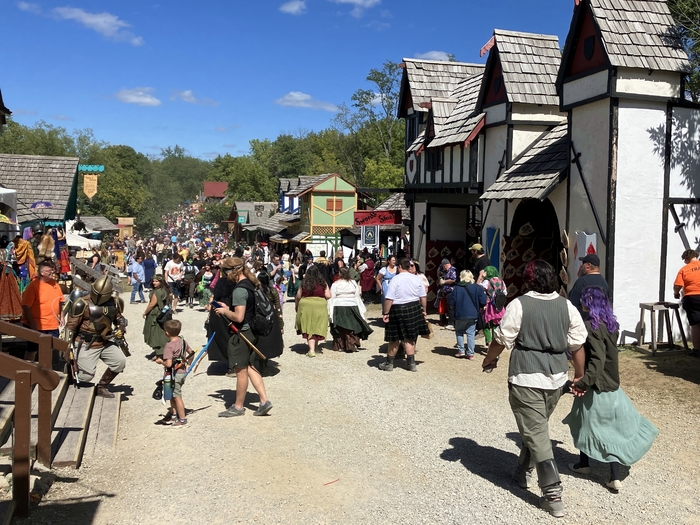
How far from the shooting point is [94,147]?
77375 mm

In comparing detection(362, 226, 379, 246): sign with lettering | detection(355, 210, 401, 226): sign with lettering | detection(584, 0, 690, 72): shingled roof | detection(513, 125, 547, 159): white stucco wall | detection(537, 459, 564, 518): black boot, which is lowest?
detection(537, 459, 564, 518): black boot

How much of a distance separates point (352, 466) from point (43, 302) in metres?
4.96

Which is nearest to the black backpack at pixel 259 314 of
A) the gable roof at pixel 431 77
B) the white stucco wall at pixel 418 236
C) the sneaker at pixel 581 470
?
the sneaker at pixel 581 470

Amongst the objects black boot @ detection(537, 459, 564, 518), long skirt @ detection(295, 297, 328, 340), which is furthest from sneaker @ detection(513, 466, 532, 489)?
long skirt @ detection(295, 297, 328, 340)

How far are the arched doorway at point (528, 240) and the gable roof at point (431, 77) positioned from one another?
6.23 m

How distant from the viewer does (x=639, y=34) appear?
1197 cm

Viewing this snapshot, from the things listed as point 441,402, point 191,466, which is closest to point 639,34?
point 441,402

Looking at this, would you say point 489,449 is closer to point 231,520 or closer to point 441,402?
point 441,402

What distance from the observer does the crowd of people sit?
211 inches

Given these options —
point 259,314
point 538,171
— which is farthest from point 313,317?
point 538,171

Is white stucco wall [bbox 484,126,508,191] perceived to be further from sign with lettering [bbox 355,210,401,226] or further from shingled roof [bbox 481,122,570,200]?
sign with lettering [bbox 355,210,401,226]

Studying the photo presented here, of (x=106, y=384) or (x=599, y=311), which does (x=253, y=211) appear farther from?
(x=599, y=311)

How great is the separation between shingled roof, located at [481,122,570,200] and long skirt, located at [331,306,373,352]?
3.86 m

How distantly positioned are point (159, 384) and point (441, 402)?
3554 mm
